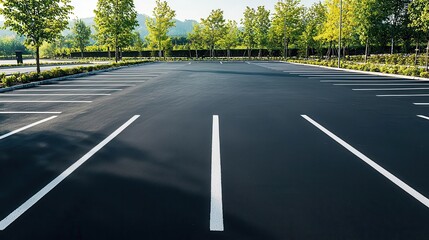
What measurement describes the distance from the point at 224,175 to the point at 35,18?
18.8 meters

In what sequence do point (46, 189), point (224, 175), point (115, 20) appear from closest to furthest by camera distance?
point (46, 189) < point (224, 175) < point (115, 20)

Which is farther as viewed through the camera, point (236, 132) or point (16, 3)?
point (16, 3)

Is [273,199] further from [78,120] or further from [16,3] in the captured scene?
[16,3]

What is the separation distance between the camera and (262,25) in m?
56.7

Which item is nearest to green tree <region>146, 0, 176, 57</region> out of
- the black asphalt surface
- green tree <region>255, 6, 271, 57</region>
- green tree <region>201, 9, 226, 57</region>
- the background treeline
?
the background treeline

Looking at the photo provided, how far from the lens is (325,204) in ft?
12.0

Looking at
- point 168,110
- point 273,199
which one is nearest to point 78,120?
point 168,110

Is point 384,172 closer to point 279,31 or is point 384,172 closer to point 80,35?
point 279,31

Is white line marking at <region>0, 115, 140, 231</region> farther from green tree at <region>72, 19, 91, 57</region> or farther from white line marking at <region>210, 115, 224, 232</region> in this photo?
green tree at <region>72, 19, 91, 57</region>

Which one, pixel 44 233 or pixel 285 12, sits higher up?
pixel 285 12

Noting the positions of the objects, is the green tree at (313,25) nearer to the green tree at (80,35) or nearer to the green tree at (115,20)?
the green tree at (115,20)

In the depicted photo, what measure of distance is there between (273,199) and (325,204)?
62cm

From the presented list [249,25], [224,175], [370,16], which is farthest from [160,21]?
[224,175]

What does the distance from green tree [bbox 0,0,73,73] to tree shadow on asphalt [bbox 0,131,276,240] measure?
52.1ft
